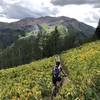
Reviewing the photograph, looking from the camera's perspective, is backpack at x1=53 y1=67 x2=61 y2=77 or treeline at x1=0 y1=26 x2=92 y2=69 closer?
backpack at x1=53 y1=67 x2=61 y2=77

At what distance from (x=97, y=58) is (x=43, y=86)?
10552 mm

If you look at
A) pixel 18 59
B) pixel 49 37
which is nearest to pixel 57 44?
pixel 49 37

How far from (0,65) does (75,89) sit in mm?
141313

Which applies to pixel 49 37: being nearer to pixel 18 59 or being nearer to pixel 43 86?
pixel 18 59

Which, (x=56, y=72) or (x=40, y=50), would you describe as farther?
(x=40, y=50)

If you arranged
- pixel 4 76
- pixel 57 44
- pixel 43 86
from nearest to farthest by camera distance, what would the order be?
1. pixel 43 86
2. pixel 4 76
3. pixel 57 44

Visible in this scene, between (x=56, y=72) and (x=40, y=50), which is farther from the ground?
(x=56, y=72)

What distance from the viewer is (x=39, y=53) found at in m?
157

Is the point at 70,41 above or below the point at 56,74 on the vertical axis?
below

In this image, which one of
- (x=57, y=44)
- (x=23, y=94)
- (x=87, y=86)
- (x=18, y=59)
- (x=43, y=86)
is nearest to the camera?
(x=87, y=86)

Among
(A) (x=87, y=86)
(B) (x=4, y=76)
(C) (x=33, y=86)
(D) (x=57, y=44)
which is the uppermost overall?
(A) (x=87, y=86)

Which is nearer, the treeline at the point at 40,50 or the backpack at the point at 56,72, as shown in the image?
the backpack at the point at 56,72

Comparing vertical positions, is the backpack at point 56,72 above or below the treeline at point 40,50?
above

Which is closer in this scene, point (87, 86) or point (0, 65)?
point (87, 86)
